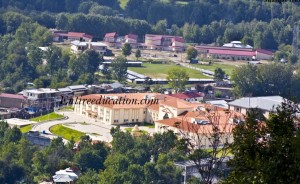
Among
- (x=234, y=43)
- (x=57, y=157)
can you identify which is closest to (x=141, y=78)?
(x=234, y=43)

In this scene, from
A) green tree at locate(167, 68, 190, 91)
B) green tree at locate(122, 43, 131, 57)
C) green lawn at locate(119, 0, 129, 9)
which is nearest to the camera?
green tree at locate(167, 68, 190, 91)

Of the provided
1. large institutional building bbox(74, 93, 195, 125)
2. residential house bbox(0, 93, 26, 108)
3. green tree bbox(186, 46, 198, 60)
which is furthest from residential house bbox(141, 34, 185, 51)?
large institutional building bbox(74, 93, 195, 125)

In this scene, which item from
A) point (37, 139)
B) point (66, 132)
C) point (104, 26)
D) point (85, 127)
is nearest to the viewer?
point (37, 139)

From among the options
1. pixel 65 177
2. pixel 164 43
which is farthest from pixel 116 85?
pixel 65 177

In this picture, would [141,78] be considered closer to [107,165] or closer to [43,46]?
[43,46]

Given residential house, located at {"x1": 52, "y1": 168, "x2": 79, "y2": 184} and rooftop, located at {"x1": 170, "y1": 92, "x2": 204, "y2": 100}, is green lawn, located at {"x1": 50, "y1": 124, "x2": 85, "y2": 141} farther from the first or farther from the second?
rooftop, located at {"x1": 170, "y1": 92, "x2": 204, "y2": 100}

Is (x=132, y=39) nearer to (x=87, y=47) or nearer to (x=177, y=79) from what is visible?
(x=87, y=47)

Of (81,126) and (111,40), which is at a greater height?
(111,40)
